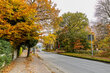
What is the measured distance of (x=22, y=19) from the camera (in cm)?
1133

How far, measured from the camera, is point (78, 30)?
126ft

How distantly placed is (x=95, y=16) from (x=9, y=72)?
2375 cm

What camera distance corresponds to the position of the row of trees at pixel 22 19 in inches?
368

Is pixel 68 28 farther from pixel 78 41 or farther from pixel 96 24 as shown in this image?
pixel 96 24

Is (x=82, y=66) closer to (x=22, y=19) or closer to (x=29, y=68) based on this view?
(x=29, y=68)

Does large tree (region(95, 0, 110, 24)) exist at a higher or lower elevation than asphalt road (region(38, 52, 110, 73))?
higher

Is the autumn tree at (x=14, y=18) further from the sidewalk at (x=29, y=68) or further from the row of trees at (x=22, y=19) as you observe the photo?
the sidewalk at (x=29, y=68)

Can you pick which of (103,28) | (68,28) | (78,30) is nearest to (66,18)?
(68,28)

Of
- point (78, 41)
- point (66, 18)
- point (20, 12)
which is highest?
point (66, 18)

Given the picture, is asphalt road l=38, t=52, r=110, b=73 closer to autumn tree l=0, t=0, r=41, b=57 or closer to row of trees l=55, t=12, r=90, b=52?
autumn tree l=0, t=0, r=41, b=57

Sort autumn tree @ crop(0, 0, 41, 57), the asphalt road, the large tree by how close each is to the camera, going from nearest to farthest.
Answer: the asphalt road, autumn tree @ crop(0, 0, 41, 57), the large tree

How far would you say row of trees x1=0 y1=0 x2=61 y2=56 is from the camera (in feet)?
30.7

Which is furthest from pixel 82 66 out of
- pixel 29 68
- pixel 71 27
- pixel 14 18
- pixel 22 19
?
pixel 71 27

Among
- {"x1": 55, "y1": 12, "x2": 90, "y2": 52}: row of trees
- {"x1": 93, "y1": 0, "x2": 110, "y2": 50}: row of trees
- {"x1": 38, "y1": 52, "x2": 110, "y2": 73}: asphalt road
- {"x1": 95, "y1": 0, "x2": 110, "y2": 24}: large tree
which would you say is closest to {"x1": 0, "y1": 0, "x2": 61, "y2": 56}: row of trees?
{"x1": 38, "y1": 52, "x2": 110, "y2": 73}: asphalt road
